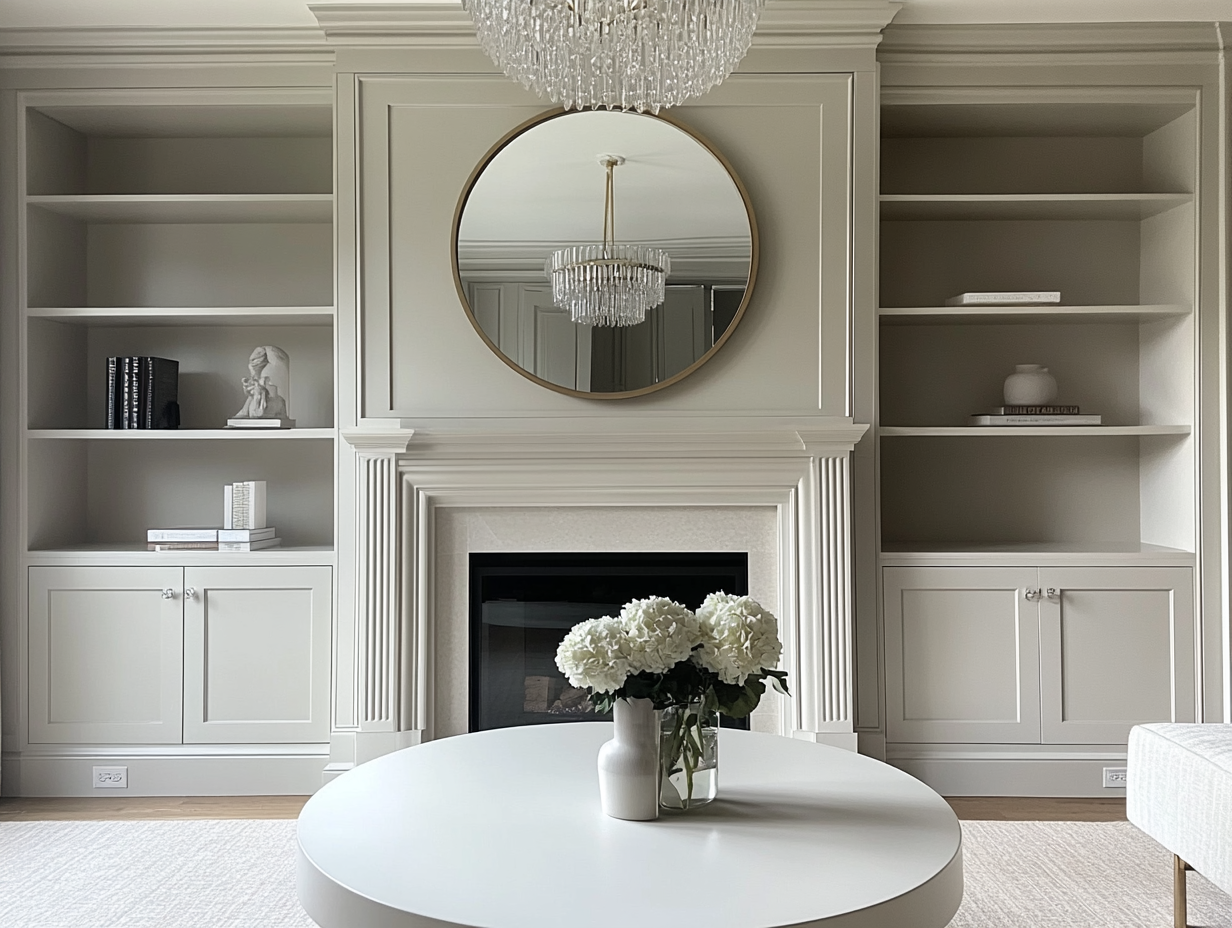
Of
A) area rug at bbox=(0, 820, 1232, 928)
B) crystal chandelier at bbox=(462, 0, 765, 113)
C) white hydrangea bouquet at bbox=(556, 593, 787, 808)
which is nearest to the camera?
white hydrangea bouquet at bbox=(556, 593, 787, 808)

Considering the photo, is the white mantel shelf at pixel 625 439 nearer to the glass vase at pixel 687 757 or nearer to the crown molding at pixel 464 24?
the crown molding at pixel 464 24


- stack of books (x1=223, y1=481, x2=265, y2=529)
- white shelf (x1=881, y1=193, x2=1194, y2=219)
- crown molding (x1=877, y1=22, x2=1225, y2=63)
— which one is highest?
crown molding (x1=877, y1=22, x2=1225, y2=63)

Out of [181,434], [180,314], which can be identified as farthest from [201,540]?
[180,314]

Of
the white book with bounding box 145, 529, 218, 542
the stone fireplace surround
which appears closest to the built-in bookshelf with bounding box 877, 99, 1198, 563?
the stone fireplace surround

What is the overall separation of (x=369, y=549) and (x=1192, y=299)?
9.23 feet

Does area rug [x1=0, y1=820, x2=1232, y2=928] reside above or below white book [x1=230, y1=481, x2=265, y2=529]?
below

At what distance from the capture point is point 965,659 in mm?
3121

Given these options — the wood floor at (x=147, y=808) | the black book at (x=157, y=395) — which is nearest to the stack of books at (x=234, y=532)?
the black book at (x=157, y=395)

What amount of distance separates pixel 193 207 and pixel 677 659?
2.69 m

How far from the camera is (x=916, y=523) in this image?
3.62m

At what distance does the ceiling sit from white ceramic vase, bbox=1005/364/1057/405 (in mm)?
1143

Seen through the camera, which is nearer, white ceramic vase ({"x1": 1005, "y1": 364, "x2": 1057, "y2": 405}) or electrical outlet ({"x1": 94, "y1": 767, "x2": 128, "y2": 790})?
electrical outlet ({"x1": 94, "y1": 767, "x2": 128, "y2": 790})

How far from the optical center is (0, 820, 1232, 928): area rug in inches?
88.5

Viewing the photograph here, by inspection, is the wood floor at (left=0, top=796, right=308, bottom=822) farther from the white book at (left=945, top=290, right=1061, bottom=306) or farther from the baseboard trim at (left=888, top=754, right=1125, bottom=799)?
the white book at (left=945, top=290, right=1061, bottom=306)
